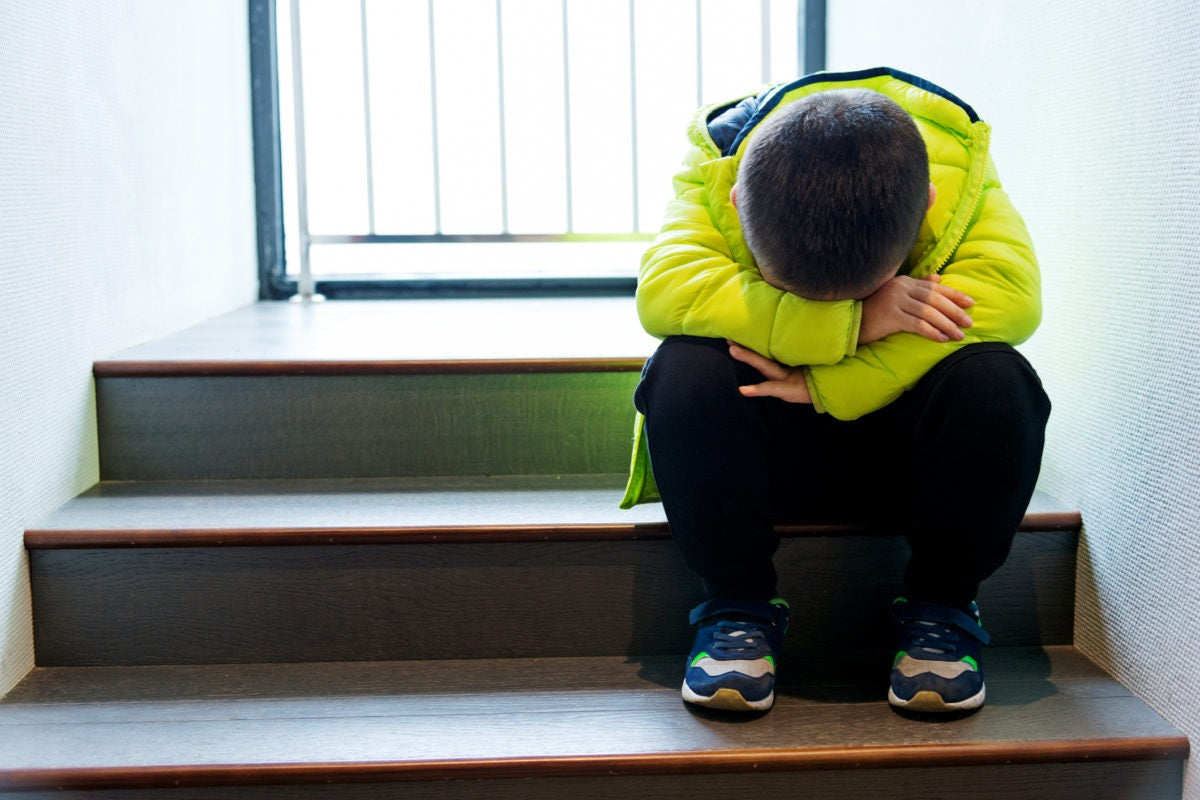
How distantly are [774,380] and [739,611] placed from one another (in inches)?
9.3

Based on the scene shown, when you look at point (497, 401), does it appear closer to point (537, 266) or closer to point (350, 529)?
point (350, 529)

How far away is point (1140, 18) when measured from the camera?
1.10m

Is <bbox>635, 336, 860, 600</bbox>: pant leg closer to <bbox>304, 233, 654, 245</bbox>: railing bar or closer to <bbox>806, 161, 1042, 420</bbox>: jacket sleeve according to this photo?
<bbox>806, 161, 1042, 420</bbox>: jacket sleeve

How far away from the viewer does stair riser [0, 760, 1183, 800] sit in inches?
38.1

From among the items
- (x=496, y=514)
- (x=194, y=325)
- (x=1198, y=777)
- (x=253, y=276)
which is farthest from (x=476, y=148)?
(x=1198, y=777)

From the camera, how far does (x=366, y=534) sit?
3.84ft

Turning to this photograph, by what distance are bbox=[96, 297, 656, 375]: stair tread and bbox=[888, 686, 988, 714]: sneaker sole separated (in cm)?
58

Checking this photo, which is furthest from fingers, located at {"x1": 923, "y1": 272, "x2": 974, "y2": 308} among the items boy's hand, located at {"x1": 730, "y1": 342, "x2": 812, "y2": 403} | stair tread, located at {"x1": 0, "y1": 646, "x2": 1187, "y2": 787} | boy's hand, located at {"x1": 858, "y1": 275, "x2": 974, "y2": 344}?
stair tread, located at {"x1": 0, "y1": 646, "x2": 1187, "y2": 787}

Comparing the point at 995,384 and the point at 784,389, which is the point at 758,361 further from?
the point at 995,384

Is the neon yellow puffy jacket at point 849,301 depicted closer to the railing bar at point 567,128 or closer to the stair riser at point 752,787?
the stair riser at point 752,787

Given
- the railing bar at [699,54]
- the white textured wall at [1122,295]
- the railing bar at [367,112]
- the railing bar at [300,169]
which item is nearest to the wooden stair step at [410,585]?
the white textured wall at [1122,295]

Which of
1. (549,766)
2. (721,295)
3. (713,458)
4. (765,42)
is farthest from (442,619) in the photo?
(765,42)

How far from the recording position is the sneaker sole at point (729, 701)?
1016 millimetres

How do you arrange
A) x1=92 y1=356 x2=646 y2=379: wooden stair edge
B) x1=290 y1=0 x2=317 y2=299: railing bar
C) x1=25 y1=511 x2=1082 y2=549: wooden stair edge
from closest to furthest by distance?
x1=25 y1=511 x2=1082 y2=549: wooden stair edge < x1=92 y1=356 x2=646 y2=379: wooden stair edge < x1=290 y1=0 x2=317 y2=299: railing bar
